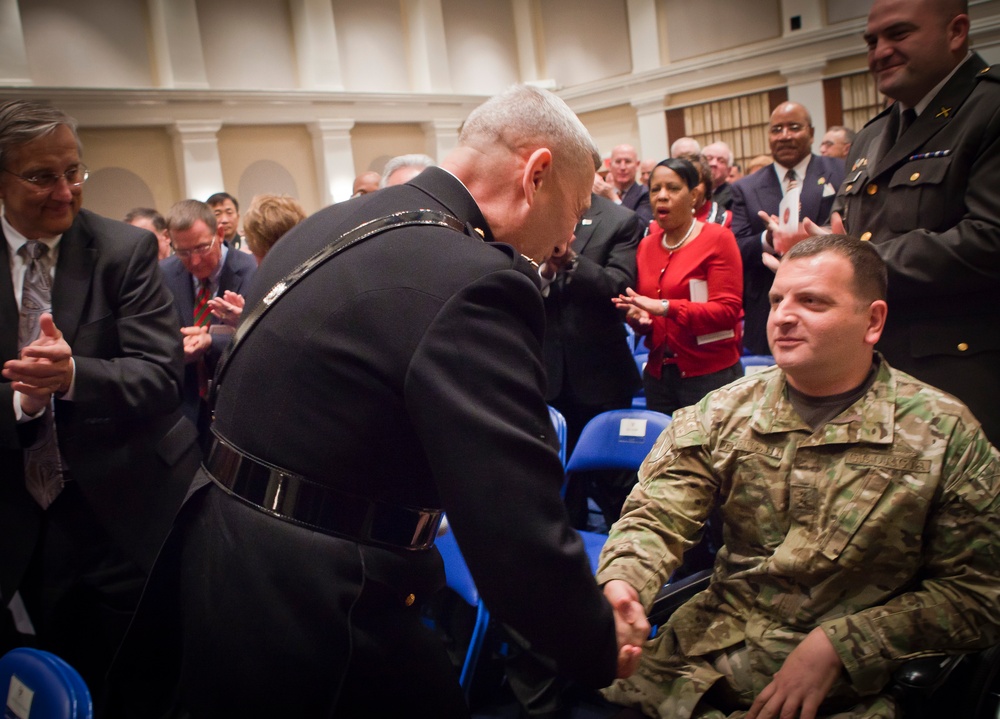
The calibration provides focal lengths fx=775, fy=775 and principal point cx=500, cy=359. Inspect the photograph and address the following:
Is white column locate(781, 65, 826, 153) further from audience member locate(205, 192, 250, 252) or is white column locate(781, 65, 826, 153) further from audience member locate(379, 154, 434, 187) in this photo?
audience member locate(379, 154, 434, 187)

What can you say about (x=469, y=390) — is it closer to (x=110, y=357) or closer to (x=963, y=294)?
(x=110, y=357)

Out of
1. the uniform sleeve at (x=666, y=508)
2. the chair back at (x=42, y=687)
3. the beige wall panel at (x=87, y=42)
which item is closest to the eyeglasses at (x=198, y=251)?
the chair back at (x=42, y=687)

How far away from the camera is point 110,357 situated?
2.12 m

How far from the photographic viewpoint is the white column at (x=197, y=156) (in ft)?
36.7

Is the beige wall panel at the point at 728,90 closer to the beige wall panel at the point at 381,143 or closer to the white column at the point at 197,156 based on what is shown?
the beige wall panel at the point at 381,143

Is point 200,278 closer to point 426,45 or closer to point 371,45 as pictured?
point 371,45

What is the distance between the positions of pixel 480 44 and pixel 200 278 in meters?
12.2

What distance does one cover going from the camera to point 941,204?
2.07m

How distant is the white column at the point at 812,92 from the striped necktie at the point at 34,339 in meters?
11.0

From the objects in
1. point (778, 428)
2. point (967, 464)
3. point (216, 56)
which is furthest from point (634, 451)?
point (216, 56)

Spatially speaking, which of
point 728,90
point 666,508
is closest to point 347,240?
point 666,508

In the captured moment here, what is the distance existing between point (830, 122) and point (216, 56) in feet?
30.1

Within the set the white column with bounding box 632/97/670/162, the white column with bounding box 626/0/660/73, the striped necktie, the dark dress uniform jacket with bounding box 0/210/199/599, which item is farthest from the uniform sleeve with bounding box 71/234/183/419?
the white column with bounding box 626/0/660/73

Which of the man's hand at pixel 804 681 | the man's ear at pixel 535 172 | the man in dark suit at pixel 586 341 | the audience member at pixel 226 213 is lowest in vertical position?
the man's hand at pixel 804 681
